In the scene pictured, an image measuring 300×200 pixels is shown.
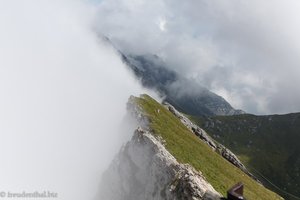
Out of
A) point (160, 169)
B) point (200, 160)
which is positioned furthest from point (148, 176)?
point (200, 160)

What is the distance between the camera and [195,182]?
5438cm

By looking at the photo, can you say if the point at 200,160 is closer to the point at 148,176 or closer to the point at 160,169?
the point at 148,176

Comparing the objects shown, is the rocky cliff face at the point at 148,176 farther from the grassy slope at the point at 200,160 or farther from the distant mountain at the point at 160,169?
the grassy slope at the point at 200,160

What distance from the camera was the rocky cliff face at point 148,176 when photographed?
56719 mm

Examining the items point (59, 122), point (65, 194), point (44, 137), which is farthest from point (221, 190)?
point (59, 122)

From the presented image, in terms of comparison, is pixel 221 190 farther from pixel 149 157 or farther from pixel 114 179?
pixel 114 179

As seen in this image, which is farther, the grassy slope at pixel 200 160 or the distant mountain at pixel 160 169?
the grassy slope at pixel 200 160

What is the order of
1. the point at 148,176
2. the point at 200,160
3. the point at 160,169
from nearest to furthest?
the point at 160,169, the point at 148,176, the point at 200,160

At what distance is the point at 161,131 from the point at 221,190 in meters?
27.0

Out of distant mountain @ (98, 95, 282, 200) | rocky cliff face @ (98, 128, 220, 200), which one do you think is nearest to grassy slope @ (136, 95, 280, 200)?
distant mountain @ (98, 95, 282, 200)

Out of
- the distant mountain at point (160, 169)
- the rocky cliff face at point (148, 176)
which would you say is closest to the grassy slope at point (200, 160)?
the distant mountain at point (160, 169)

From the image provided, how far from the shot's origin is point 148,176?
78.9m

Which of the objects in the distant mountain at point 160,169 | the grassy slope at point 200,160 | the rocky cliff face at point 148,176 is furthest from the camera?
the grassy slope at point 200,160

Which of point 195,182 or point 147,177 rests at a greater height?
point 147,177
